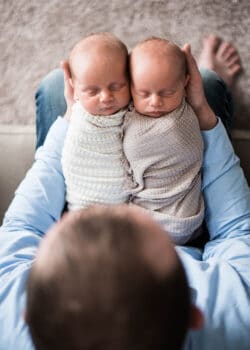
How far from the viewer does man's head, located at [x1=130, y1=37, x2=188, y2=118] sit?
0.86m

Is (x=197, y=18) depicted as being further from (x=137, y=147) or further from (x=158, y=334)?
(x=158, y=334)

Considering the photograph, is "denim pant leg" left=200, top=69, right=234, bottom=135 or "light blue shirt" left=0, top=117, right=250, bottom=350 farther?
"denim pant leg" left=200, top=69, right=234, bottom=135

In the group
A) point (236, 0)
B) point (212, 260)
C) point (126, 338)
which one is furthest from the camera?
point (236, 0)

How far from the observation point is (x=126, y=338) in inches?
18.3

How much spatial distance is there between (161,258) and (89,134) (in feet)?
1.55

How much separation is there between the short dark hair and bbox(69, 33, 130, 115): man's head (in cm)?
43

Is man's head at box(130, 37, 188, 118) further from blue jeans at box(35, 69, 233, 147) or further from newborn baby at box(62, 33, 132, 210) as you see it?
blue jeans at box(35, 69, 233, 147)

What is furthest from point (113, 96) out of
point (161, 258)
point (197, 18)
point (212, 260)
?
point (197, 18)

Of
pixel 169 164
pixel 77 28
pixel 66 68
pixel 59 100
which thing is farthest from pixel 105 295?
pixel 77 28

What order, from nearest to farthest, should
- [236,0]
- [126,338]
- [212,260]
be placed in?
[126,338] < [212,260] < [236,0]

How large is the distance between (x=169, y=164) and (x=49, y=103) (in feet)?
1.21

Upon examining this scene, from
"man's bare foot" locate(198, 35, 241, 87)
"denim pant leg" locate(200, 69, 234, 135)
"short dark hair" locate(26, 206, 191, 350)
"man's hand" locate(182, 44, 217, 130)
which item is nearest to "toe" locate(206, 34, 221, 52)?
"man's bare foot" locate(198, 35, 241, 87)

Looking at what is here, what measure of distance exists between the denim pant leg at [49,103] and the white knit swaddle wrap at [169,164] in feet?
0.86

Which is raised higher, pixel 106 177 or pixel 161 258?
pixel 161 258
